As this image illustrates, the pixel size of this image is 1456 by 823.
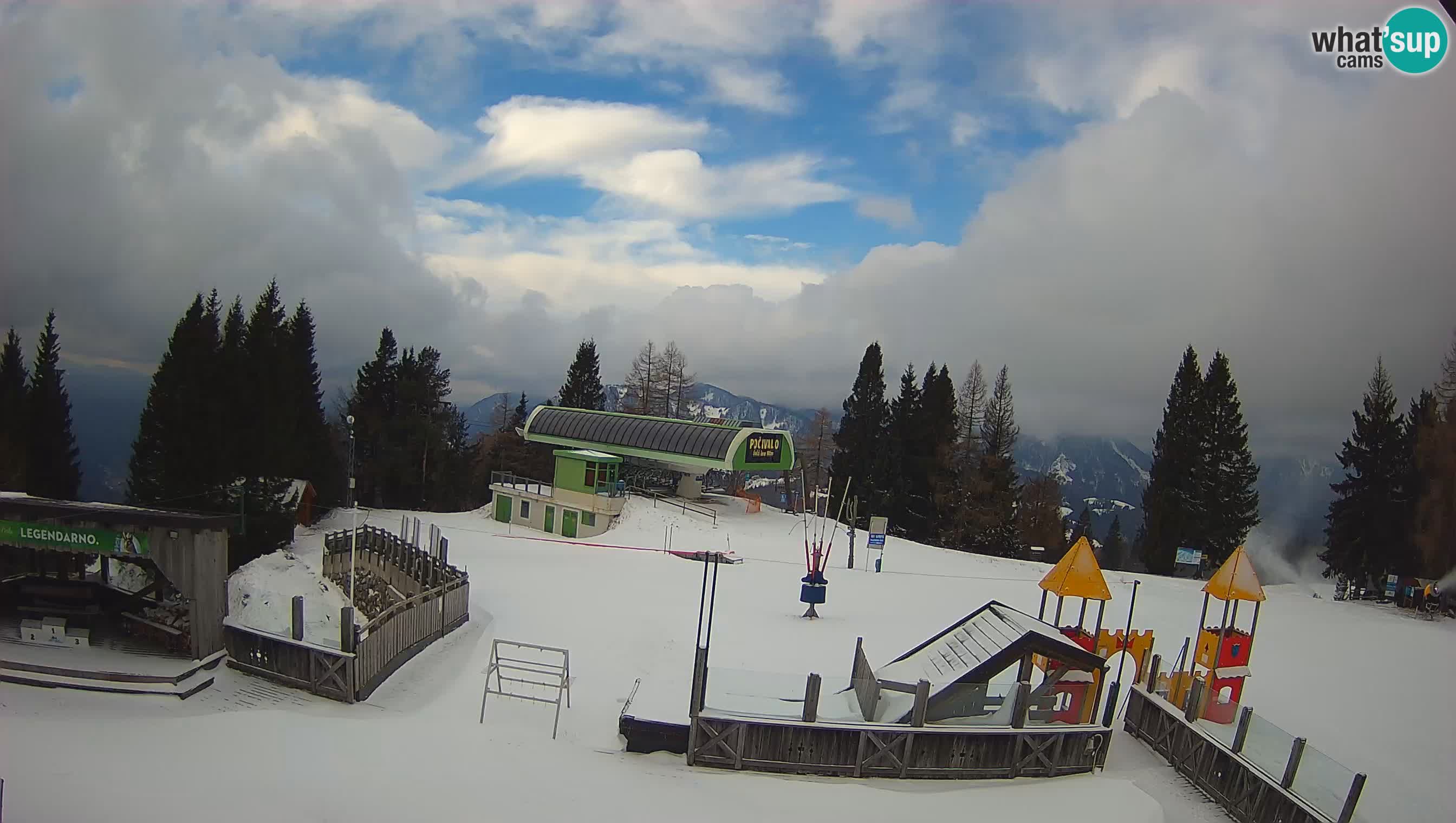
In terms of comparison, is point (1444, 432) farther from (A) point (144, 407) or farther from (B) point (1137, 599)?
(A) point (144, 407)

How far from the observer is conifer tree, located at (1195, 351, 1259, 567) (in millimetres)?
36000

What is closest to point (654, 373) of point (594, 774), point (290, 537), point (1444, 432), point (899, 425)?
point (899, 425)

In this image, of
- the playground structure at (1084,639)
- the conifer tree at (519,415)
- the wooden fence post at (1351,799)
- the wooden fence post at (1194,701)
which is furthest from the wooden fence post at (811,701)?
the conifer tree at (519,415)

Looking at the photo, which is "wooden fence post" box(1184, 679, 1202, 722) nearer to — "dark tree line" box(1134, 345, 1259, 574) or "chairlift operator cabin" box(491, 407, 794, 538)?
"chairlift operator cabin" box(491, 407, 794, 538)

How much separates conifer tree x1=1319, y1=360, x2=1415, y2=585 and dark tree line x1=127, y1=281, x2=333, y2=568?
44.1 metres

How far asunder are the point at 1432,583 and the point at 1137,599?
41.7 ft

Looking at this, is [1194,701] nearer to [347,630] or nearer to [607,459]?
[347,630]

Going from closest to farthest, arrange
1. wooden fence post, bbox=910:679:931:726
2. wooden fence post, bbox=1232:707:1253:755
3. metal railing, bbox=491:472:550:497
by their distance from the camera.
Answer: wooden fence post, bbox=910:679:931:726 < wooden fence post, bbox=1232:707:1253:755 < metal railing, bbox=491:472:550:497

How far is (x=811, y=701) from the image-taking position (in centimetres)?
964

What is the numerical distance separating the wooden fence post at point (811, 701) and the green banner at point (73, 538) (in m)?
10.1

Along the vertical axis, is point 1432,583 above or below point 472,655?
above

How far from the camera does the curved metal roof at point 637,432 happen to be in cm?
3344

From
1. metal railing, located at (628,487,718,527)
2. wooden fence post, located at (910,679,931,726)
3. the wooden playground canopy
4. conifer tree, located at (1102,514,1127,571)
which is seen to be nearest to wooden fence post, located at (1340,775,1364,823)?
wooden fence post, located at (910,679,931,726)

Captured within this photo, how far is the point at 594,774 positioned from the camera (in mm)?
8734
